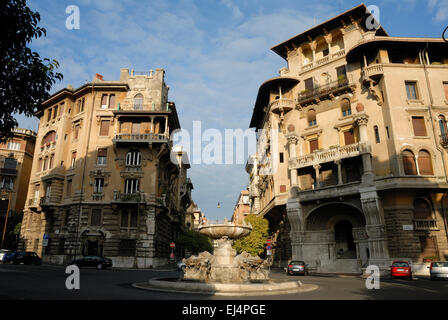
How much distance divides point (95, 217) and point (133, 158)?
25.1 feet

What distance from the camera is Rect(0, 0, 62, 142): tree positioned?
926 centimetres

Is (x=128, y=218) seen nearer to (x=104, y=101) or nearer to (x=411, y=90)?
(x=104, y=101)

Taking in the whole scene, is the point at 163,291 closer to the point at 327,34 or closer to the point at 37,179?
the point at 327,34

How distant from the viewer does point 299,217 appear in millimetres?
30297

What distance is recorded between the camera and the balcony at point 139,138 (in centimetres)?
3562

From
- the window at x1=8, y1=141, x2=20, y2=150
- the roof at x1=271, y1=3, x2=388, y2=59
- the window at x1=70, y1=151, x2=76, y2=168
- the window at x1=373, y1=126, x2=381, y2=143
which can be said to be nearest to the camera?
the window at x1=373, y1=126, x2=381, y2=143

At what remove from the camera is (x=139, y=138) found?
36.0 m

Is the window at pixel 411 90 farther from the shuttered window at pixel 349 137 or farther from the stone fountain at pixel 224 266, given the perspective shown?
the stone fountain at pixel 224 266

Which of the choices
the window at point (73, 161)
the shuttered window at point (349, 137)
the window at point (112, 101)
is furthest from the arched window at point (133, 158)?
the shuttered window at point (349, 137)

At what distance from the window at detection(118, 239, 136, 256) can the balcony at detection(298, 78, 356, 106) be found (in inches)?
917

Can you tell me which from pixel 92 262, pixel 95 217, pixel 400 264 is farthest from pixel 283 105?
pixel 92 262

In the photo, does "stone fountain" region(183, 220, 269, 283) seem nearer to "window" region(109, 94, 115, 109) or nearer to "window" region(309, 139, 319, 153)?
"window" region(309, 139, 319, 153)

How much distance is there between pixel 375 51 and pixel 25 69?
97.5 feet

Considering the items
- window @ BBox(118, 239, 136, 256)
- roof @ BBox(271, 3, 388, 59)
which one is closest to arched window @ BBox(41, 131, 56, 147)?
window @ BBox(118, 239, 136, 256)
